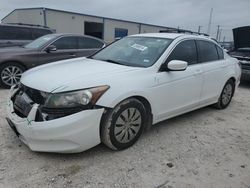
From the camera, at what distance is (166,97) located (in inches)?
142

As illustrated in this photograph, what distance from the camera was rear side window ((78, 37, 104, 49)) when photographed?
7.43m

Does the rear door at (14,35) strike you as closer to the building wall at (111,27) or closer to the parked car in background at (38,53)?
the parked car in background at (38,53)

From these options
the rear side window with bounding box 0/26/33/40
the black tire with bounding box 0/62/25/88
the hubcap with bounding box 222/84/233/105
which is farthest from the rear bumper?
the rear side window with bounding box 0/26/33/40

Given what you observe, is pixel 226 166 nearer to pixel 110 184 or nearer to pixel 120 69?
pixel 110 184

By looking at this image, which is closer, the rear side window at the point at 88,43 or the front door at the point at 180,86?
the front door at the point at 180,86

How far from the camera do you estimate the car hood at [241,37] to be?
797cm

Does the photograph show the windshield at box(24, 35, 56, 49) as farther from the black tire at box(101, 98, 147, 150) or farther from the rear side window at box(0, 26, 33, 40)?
the black tire at box(101, 98, 147, 150)

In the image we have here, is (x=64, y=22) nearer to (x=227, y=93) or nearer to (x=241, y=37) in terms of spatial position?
(x=241, y=37)

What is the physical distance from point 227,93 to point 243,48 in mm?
4095

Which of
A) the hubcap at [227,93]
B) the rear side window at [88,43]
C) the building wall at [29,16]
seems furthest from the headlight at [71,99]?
the building wall at [29,16]

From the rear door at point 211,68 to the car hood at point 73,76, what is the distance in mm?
1653

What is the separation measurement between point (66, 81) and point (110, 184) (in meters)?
1.23

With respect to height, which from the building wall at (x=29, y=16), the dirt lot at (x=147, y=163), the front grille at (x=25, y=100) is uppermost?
the building wall at (x=29, y=16)

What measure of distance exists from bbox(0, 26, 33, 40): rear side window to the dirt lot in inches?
239
